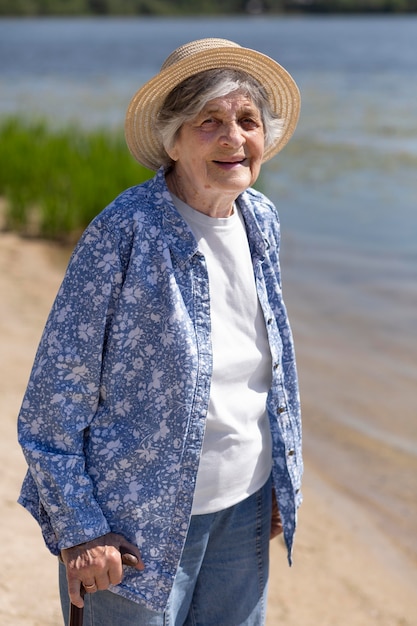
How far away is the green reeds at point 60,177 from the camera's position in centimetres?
845

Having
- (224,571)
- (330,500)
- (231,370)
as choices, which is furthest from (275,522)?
(330,500)

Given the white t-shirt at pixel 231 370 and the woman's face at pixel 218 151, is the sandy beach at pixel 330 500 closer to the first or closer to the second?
the white t-shirt at pixel 231 370

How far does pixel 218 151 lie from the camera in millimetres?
2025

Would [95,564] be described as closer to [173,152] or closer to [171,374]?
[171,374]

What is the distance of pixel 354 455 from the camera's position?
4.82 m

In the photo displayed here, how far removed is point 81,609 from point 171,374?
20.5 inches

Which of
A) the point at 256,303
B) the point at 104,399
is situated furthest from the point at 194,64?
the point at 104,399

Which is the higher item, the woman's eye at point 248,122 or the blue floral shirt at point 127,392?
the woman's eye at point 248,122

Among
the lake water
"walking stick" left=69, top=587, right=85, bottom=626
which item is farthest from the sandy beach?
"walking stick" left=69, top=587, right=85, bottom=626

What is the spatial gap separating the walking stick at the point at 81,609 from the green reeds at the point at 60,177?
6498 mm

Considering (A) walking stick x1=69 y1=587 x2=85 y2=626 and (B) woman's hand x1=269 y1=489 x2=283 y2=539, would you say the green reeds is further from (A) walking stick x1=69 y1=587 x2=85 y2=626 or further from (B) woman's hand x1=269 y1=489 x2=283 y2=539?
(A) walking stick x1=69 y1=587 x2=85 y2=626

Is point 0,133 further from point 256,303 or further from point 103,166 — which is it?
point 256,303

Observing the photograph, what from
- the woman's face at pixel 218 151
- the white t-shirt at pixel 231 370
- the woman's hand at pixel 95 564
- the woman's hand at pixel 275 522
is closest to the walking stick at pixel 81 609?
the woman's hand at pixel 95 564

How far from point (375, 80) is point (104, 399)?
22.7 meters
